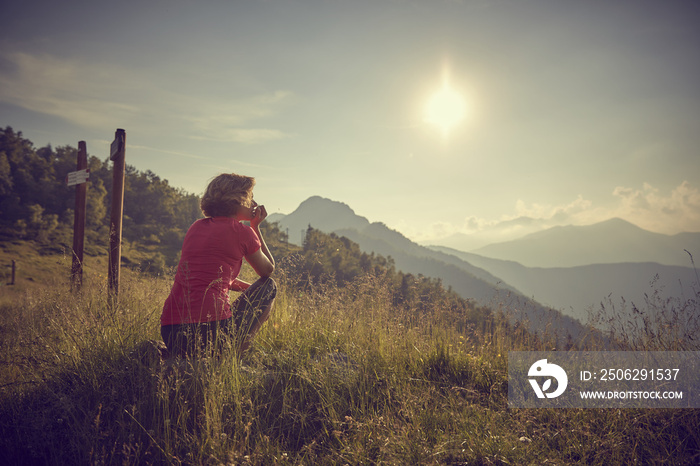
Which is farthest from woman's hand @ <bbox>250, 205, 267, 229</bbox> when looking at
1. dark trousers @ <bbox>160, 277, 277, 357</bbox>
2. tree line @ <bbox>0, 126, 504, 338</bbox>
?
tree line @ <bbox>0, 126, 504, 338</bbox>

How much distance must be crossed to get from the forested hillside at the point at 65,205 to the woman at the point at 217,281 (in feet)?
116

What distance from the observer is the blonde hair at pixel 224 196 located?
348cm

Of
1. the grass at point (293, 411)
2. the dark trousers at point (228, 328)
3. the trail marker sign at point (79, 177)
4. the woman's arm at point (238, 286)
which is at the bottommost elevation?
the grass at point (293, 411)

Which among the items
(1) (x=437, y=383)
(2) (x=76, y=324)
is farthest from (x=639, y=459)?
(2) (x=76, y=324)

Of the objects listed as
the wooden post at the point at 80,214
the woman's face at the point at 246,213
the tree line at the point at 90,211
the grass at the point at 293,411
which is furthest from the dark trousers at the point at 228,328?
the tree line at the point at 90,211

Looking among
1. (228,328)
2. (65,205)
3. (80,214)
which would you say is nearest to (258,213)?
(228,328)

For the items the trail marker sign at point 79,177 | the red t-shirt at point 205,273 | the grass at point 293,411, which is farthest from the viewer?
the trail marker sign at point 79,177

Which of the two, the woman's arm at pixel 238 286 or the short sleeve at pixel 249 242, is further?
the woman's arm at pixel 238 286

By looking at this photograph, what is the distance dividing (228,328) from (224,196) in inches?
49.1

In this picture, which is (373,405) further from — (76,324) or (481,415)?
(76,324)

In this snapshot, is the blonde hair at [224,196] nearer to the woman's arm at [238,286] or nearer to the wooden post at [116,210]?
the woman's arm at [238,286]

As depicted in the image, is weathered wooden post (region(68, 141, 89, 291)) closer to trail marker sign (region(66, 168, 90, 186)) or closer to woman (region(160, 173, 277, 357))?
trail marker sign (region(66, 168, 90, 186))

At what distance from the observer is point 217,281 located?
10.6 ft

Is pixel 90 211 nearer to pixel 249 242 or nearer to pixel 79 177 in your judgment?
pixel 79 177
